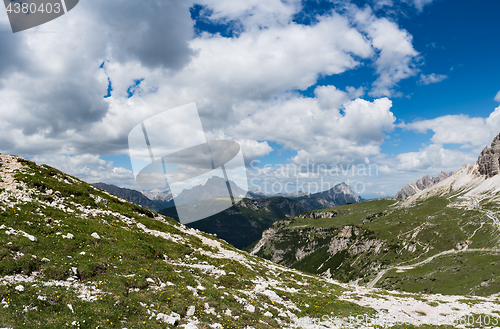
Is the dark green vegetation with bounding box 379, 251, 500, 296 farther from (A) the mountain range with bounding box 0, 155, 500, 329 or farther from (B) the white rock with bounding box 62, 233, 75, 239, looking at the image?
(B) the white rock with bounding box 62, 233, 75, 239

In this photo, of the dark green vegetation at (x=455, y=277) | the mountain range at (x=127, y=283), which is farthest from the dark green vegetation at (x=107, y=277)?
the dark green vegetation at (x=455, y=277)

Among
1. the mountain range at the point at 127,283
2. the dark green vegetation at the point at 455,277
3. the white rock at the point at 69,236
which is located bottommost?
the dark green vegetation at the point at 455,277

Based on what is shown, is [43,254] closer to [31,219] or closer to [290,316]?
[31,219]

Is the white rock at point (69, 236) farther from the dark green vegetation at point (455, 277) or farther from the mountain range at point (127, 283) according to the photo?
the dark green vegetation at point (455, 277)

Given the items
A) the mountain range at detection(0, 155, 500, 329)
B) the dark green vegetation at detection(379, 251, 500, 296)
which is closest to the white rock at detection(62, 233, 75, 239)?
the mountain range at detection(0, 155, 500, 329)

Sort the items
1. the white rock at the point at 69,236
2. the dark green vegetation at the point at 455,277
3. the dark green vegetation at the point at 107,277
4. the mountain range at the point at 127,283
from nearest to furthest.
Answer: the dark green vegetation at the point at 107,277 < the mountain range at the point at 127,283 < the white rock at the point at 69,236 < the dark green vegetation at the point at 455,277

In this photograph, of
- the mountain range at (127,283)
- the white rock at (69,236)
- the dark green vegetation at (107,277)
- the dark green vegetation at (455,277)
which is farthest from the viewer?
the dark green vegetation at (455,277)

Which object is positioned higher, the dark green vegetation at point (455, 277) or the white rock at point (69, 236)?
the white rock at point (69, 236)

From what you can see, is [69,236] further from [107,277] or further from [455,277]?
[455,277]

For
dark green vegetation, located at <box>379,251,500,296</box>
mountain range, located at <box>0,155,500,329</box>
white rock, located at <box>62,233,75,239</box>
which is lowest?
dark green vegetation, located at <box>379,251,500,296</box>

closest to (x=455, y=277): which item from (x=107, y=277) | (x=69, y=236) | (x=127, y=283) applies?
(x=127, y=283)

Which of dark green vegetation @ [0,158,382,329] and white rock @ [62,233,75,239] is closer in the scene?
dark green vegetation @ [0,158,382,329]

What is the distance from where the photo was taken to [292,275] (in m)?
36.8

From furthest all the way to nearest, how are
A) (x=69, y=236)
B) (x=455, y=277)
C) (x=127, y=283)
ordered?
(x=455, y=277) → (x=69, y=236) → (x=127, y=283)
